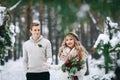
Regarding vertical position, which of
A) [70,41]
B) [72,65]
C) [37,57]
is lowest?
[72,65]

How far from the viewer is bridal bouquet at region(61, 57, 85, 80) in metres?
5.34

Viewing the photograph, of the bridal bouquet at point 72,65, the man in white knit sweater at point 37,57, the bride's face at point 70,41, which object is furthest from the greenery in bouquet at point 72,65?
the man in white knit sweater at point 37,57

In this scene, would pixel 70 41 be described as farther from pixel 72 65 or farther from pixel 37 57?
pixel 37 57

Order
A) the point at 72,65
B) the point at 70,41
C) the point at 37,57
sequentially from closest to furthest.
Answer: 1. the point at 72,65
2. the point at 70,41
3. the point at 37,57

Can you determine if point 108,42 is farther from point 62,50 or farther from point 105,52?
point 62,50

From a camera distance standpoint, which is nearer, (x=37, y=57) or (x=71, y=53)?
(x=71, y=53)

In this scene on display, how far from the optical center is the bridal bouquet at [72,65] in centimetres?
534

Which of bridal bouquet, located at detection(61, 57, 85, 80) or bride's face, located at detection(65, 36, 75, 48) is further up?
bride's face, located at detection(65, 36, 75, 48)

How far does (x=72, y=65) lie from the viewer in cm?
536

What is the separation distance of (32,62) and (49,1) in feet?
38.6

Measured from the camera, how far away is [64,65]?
17.5 ft

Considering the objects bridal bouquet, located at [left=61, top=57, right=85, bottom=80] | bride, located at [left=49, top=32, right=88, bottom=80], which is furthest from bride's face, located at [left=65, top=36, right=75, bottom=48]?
bridal bouquet, located at [left=61, top=57, right=85, bottom=80]

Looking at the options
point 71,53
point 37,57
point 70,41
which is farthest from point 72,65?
point 37,57

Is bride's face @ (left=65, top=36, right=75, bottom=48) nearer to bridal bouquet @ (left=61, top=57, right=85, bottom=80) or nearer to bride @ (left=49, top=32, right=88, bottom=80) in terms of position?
bride @ (left=49, top=32, right=88, bottom=80)
